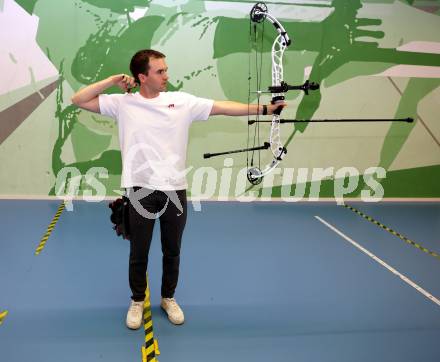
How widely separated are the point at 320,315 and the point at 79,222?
3000mm

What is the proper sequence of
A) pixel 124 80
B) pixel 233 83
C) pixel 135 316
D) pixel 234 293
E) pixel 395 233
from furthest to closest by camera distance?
pixel 233 83
pixel 395 233
pixel 234 293
pixel 135 316
pixel 124 80

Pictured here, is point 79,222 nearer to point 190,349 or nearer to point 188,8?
point 190,349

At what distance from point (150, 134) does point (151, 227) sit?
60 cm

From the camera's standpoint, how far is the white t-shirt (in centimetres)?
233

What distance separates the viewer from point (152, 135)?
2332mm

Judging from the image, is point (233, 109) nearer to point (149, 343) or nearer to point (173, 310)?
point (173, 310)

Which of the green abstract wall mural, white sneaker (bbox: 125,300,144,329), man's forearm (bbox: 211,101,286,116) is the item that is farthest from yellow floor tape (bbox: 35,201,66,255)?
man's forearm (bbox: 211,101,286,116)

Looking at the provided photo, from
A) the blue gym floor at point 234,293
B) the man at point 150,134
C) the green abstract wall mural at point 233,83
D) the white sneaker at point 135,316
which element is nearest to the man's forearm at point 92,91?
the man at point 150,134

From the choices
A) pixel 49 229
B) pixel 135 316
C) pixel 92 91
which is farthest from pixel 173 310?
pixel 49 229

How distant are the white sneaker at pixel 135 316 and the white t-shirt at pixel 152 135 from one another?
0.86m

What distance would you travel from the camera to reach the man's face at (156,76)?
2.28 metres

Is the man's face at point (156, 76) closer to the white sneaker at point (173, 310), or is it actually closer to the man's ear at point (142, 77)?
the man's ear at point (142, 77)

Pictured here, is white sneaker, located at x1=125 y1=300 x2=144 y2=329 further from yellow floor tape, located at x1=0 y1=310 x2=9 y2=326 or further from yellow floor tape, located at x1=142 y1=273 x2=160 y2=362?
yellow floor tape, located at x1=0 y1=310 x2=9 y2=326

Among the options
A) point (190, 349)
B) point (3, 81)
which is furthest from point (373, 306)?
point (3, 81)
